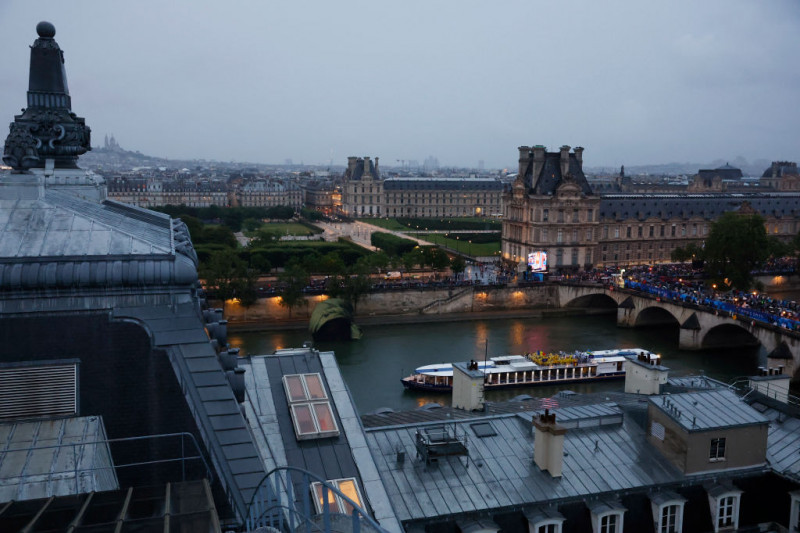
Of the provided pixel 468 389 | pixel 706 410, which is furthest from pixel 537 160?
pixel 706 410

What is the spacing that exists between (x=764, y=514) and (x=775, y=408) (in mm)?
2658

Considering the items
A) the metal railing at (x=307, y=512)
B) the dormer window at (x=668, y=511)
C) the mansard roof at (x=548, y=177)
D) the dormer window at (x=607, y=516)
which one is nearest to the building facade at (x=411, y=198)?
the mansard roof at (x=548, y=177)

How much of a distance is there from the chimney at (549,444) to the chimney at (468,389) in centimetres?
549

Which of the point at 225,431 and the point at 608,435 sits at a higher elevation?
the point at 225,431

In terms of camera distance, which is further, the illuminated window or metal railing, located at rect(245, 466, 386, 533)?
the illuminated window

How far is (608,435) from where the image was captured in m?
11.9

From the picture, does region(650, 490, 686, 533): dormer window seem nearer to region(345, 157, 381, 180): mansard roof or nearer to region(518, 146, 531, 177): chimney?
region(518, 146, 531, 177): chimney

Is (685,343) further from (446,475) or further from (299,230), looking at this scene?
(299,230)

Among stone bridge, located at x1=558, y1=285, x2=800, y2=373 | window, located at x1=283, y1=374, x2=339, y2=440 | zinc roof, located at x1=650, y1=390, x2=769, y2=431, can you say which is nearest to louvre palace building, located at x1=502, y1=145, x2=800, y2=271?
stone bridge, located at x1=558, y1=285, x2=800, y2=373

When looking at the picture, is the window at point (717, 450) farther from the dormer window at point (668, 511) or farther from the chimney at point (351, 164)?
the chimney at point (351, 164)

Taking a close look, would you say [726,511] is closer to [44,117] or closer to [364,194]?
[44,117]

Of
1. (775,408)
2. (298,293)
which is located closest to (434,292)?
(298,293)

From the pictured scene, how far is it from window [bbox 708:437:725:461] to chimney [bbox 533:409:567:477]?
2.33 m

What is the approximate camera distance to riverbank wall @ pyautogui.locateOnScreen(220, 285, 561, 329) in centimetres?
3788
